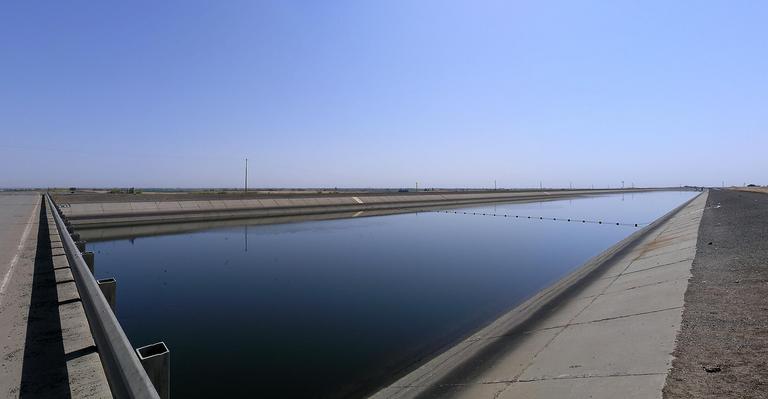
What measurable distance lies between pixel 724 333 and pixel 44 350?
39.8 feet

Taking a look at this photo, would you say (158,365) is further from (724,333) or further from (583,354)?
(724,333)

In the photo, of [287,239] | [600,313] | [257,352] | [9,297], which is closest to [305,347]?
[257,352]

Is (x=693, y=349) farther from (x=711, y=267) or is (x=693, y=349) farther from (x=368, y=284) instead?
(x=368, y=284)

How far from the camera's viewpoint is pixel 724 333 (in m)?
7.60

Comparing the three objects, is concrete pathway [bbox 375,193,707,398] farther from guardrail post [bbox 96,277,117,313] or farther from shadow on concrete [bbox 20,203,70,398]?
shadow on concrete [bbox 20,203,70,398]

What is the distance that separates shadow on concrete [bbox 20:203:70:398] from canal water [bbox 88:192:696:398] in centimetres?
293

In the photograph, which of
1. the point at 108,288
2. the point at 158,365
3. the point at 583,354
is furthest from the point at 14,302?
the point at 583,354

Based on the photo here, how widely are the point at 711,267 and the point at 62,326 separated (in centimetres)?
1865

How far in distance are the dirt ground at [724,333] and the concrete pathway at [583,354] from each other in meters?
0.28

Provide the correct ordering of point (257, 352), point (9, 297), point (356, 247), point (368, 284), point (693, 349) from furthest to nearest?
1. point (356, 247)
2. point (368, 284)
3. point (257, 352)
4. point (9, 297)
5. point (693, 349)

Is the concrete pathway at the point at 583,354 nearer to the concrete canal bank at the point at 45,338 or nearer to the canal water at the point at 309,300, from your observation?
the canal water at the point at 309,300

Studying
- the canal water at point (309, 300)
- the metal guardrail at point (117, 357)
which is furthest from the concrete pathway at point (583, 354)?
the metal guardrail at point (117, 357)

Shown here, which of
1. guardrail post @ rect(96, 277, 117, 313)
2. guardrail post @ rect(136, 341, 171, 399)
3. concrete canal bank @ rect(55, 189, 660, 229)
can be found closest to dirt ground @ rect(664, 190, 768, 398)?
guardrail post @ rect(136, 341, 171, 399)

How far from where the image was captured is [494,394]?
7.35m
